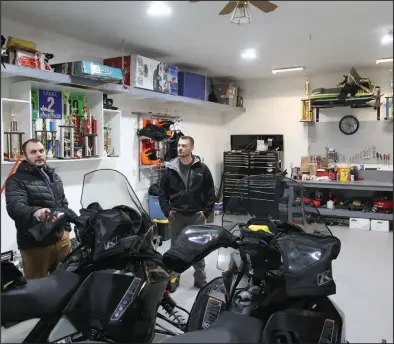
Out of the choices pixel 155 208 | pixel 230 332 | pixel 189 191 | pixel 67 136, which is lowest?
pixel 155 208

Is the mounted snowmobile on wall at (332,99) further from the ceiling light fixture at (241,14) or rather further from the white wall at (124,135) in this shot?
the ceiling light fixture at (241,14)

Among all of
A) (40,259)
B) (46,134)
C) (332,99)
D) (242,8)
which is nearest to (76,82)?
(46,134)

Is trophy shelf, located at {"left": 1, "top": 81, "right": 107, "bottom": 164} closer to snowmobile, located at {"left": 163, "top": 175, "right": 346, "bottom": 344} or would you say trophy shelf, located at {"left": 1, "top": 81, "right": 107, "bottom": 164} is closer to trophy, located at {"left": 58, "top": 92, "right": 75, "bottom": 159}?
trophy, located at {"left": 58, "top": 92, "right": 75, "bottom": 159}

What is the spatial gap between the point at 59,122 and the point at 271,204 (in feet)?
10.1

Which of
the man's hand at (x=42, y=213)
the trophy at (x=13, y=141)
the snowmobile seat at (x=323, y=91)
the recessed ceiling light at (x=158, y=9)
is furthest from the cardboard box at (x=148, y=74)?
the recessed ceiling light at (x=158, y=9)

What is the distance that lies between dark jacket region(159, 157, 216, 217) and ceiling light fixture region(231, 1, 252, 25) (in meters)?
2.41

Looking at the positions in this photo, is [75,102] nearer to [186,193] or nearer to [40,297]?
[186,193]

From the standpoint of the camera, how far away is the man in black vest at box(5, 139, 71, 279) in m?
2.35

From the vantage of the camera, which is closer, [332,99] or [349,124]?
[332,99]

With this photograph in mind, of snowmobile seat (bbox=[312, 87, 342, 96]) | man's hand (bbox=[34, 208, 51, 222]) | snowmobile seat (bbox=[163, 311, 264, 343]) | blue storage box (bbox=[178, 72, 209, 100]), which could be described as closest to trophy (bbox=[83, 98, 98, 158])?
blue storage box (bbox=[178, 72, 209, 100])

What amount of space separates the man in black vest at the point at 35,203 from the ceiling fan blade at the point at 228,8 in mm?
1843

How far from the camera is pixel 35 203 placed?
2.53 metres

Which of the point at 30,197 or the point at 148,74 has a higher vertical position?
the point at 148,74

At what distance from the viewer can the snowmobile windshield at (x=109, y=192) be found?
6.42ft
